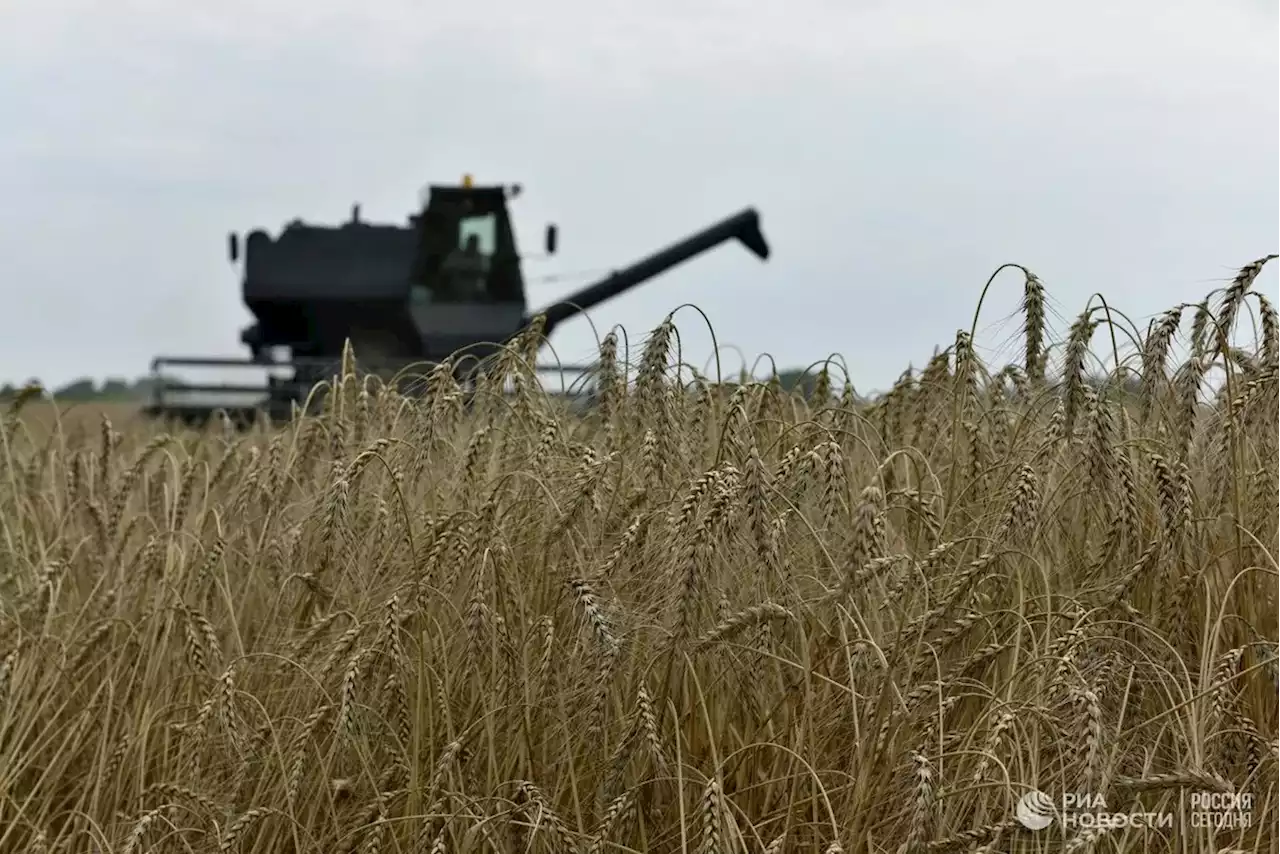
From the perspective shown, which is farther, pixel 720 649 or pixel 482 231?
pixel 482 231

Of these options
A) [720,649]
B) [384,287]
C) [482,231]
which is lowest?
[720,649]

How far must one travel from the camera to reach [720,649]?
1771 mm

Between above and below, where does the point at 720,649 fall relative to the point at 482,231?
below

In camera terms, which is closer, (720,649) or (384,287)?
(720,649)

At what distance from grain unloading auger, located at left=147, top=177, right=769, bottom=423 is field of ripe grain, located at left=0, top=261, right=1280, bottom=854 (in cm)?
1000

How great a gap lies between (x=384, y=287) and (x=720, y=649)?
1171cm

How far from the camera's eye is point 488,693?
186 centimetres

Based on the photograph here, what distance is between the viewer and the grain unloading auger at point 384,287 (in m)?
12.6

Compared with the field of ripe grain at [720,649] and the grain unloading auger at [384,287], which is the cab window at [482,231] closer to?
the grain unloading auger at [384,287]

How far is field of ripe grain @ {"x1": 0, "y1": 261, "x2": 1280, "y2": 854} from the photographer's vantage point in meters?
1.55

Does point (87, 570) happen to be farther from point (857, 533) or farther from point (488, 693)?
point (857, 533)

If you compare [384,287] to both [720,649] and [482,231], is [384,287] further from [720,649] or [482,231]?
[720,649]

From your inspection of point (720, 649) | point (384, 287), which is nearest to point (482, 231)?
point (384, 287)

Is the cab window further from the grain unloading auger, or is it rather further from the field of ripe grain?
the field of ripe grain
